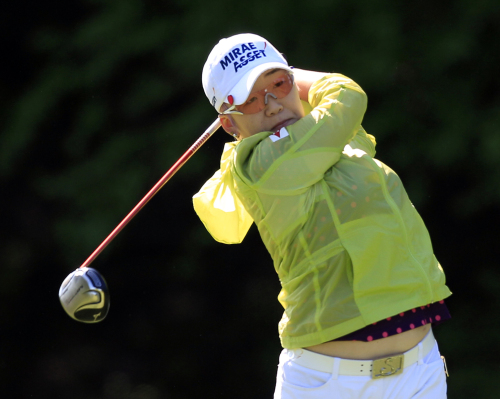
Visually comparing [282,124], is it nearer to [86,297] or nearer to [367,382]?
[367,382]

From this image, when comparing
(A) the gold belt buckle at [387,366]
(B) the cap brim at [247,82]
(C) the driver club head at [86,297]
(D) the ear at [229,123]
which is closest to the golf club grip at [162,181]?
(C) the driver club head at [86,297]

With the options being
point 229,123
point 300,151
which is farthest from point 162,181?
point 300,151

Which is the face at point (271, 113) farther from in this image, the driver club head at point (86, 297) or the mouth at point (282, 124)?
the driver club head at point (86, 297)

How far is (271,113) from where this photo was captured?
60.3 inches

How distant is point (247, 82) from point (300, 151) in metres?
0.22

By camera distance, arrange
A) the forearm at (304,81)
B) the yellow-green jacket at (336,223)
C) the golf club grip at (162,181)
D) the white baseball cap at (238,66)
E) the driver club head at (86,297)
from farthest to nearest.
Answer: the golf club grip at (162,181)
the driver club head at (86,297)
the forearm at (304,81)
the white baseball cap at (238,66)
the yellow-green jacket at (336,223)

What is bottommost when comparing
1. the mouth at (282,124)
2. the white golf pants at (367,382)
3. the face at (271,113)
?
the white golf pants at (367,382)

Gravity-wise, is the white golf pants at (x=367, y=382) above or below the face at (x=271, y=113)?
below

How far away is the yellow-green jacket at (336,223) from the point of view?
1.41m

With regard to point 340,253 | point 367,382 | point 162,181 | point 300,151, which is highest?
point 162,181

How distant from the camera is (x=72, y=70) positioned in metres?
2.78

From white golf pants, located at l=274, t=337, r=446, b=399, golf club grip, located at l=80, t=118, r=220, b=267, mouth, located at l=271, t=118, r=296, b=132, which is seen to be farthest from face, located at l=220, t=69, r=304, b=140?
white golf pants, located at l=274, t=337, r=446, b=399

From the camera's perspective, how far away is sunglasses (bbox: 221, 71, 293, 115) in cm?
153

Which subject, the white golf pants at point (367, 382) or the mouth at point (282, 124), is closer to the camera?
the white golf pants at point (367, 382)
